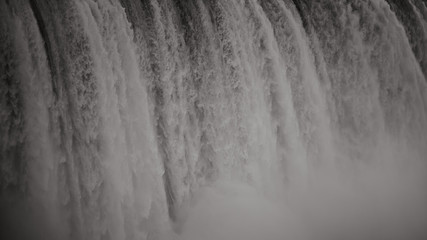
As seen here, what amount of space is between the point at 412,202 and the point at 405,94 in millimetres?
1932

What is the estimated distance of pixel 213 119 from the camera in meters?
7.73

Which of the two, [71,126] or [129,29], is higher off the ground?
[129,29]

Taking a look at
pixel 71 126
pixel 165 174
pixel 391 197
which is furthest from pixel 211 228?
pixel 391 197

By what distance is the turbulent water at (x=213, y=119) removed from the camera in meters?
6.04

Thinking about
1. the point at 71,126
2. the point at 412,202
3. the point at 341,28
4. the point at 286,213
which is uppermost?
the point at 341,28

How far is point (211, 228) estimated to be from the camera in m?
7.49

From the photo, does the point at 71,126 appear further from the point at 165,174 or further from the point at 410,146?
the point at 410,146

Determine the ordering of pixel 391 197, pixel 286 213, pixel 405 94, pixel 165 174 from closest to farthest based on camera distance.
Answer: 1. pixel 165 174
2. pixel 286 213
3. pixel 391 197
4. pixel 405 94

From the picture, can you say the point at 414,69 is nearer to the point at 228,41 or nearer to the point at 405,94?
the point at 405,94

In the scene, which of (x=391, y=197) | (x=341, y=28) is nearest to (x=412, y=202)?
(x=391, y=197)

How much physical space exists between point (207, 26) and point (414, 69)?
4.17 meters

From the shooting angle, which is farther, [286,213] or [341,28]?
[341,28]

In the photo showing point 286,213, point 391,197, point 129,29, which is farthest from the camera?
point 391,197

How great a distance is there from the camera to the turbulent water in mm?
6043
